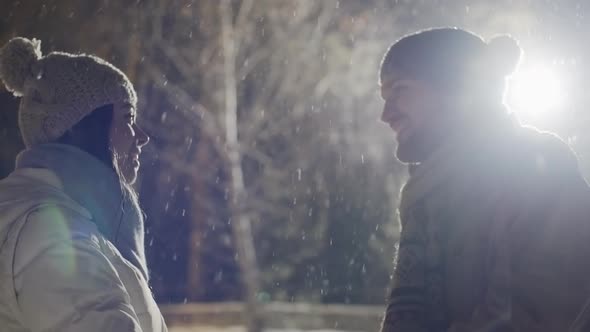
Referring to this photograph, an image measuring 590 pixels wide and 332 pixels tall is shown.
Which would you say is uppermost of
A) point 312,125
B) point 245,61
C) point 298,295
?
point 245,61

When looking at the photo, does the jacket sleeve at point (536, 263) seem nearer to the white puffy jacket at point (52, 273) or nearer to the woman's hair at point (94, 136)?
the white puffy jacket at point (52, 273)

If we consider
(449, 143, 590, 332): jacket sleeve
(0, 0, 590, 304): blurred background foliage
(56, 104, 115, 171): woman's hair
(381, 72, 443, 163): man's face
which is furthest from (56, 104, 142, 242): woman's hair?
(0, 0, 590, 304): blurred background foliage

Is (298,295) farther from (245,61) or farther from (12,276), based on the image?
(12,276)

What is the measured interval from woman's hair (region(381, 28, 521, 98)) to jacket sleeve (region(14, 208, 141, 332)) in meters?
1.19

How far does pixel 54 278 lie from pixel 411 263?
1032 mm

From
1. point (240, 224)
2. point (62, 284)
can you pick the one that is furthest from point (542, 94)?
point (62, 284)

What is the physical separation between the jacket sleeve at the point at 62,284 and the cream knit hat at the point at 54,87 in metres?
0.49

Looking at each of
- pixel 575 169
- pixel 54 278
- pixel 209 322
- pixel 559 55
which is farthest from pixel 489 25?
pixel 54 278

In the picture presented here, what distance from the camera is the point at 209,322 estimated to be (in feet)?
39.2

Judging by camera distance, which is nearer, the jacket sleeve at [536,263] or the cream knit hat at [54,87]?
the jacket sleeve at [536,263]

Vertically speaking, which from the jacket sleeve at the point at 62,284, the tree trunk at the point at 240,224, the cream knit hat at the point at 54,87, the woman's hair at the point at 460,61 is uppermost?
the woman's hair at the point at 460,61

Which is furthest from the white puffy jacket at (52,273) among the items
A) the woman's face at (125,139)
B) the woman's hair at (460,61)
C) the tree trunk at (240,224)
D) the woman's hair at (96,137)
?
the tree trunk at (240,224)

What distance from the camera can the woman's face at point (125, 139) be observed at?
2.51 m

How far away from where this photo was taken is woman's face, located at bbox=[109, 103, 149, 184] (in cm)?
251
